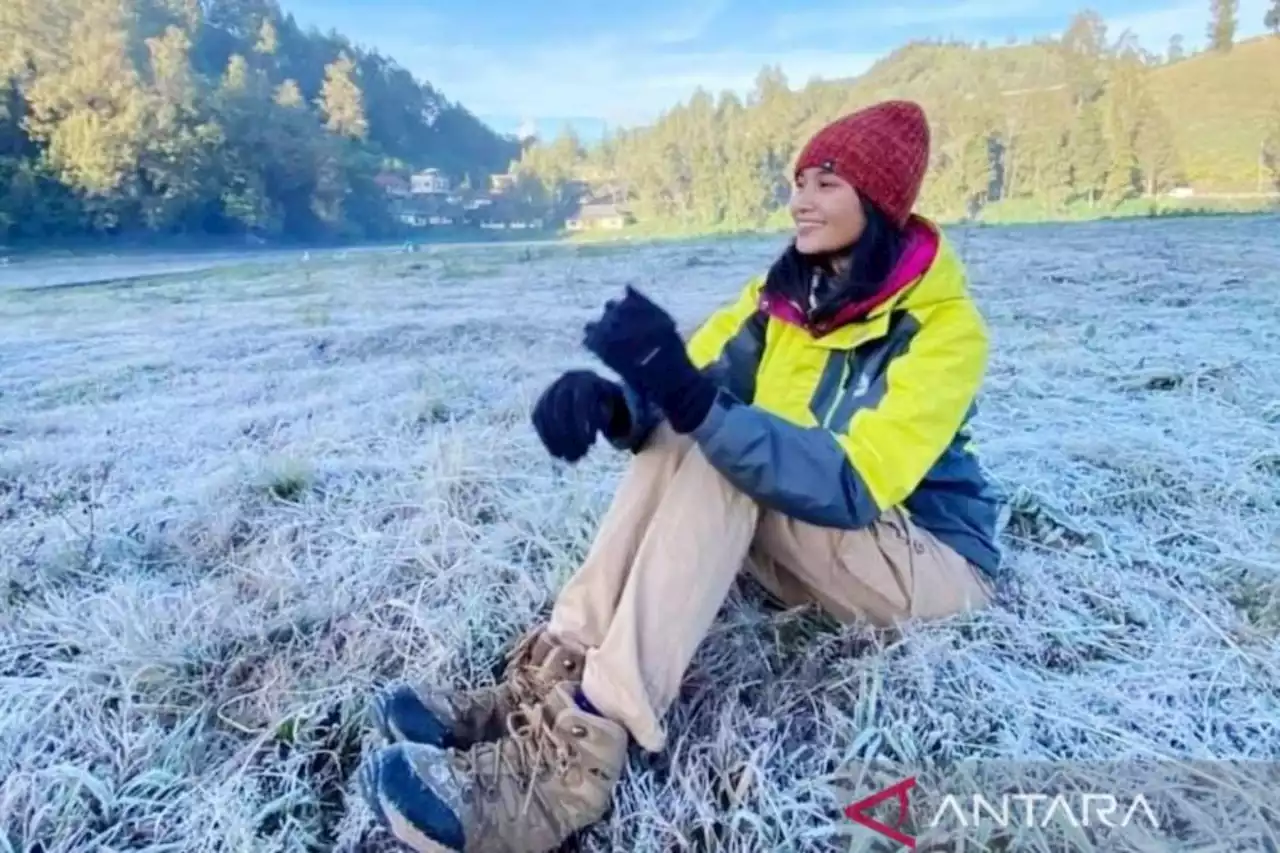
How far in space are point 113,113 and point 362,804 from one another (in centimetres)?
1274

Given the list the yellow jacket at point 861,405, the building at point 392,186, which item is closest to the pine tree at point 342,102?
the building at point 392,186

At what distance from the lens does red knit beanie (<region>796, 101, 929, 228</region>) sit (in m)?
1.36

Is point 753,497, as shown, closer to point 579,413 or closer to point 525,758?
point 579,413

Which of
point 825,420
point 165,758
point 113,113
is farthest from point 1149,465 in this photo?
point 113,113

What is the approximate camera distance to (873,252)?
4.39ft

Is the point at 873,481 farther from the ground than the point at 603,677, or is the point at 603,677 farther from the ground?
the point at 873,481

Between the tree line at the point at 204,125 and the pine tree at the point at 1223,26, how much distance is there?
12.6 meters

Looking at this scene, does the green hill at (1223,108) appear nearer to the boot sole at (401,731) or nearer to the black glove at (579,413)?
the black glove at (579,413)

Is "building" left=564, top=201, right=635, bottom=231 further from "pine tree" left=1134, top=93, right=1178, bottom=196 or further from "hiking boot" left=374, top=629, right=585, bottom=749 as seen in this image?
"hiking boot" left=374, top=629, right=585, bottom=749

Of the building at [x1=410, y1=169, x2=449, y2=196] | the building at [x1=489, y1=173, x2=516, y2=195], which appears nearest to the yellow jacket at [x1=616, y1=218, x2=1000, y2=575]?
the building at [x1=489, y1=173, x2=516, y2=195]

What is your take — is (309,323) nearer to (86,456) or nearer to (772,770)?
(86,456)

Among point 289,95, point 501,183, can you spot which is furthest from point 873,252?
point 289,95

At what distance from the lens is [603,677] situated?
110cm

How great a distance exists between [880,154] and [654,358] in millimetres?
528
